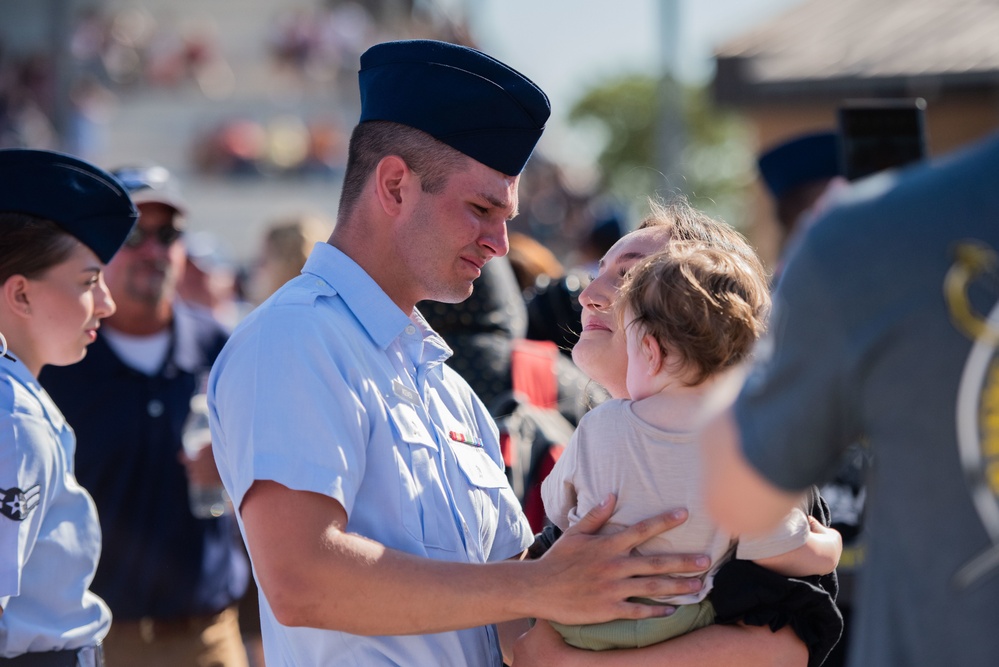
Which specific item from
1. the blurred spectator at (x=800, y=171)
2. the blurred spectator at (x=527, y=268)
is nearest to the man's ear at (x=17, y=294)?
the blurred spectator at (x=527, y=268)

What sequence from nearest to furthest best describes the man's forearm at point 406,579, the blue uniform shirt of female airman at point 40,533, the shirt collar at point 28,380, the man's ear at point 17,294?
the man's forearm at point 406,579
the blue uniform shirt of female airman at point 40,533
the shirt collar at point 28,380
the man's ear at point 17,294

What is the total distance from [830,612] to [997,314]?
1024mm

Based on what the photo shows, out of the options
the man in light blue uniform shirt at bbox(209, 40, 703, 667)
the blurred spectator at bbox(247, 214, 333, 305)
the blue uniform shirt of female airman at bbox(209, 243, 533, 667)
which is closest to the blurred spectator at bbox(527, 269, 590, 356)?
Result: the blurred spectator at bbox(247, 214, 333, 305)

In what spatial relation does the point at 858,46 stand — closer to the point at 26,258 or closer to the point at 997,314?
the point at 26,258

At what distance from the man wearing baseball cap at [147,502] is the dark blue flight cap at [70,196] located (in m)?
1.26

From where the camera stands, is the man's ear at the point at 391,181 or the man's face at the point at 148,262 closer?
the man's ear at the point at 391,181

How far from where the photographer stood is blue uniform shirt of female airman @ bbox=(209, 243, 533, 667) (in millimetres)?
1945

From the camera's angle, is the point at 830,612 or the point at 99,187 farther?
the point at 99,187

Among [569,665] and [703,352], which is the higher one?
[703,352]

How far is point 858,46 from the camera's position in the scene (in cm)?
971

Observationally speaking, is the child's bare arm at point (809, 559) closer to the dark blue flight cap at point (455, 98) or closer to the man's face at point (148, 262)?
the dark blue flight cap at point (455, 98)

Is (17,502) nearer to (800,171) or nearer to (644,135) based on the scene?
(800,171)

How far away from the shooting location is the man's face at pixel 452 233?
7.50ft

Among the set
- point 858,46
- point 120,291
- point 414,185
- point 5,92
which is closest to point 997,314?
point 414,185
